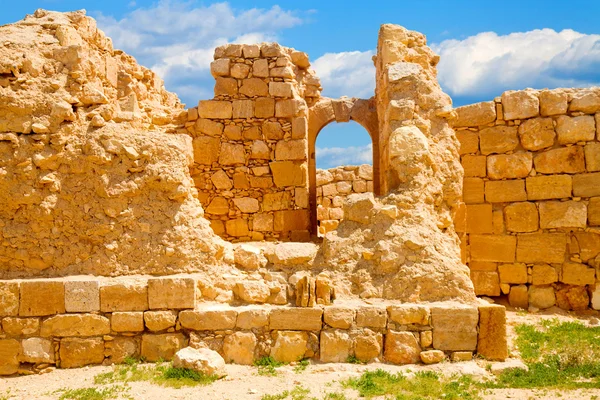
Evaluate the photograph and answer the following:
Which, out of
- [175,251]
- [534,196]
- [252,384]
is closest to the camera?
[252,384]

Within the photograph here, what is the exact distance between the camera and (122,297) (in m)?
6.26

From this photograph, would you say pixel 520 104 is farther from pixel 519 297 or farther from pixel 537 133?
pixel 519 297

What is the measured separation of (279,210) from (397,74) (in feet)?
11.0

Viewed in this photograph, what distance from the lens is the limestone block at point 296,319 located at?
6.22m

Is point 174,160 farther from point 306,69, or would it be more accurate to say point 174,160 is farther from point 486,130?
point 486,130

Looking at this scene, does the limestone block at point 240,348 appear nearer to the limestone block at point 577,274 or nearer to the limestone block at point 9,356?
the limestone block at point 9,356

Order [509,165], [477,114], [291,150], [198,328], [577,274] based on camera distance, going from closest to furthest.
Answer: [198,328] → [577,274] → [509,165] → [477,114] → [291,150]

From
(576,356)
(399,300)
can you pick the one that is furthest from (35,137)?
(576,356)

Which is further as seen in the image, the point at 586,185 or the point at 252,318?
the point at 586,185

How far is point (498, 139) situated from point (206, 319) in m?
5.68

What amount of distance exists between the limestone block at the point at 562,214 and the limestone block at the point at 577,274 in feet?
2.00

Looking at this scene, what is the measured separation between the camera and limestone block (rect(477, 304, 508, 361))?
615 centimetres

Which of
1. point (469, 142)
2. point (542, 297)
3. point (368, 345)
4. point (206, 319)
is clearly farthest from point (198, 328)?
point (542, 297)

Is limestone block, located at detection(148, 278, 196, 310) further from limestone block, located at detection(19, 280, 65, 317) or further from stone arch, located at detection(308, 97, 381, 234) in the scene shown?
stone arch, located at detection(308, 97, 381, 234)
